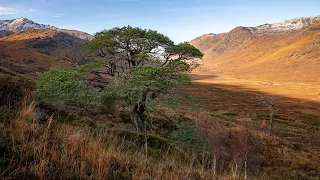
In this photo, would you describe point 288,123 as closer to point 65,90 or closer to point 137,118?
point 137,118

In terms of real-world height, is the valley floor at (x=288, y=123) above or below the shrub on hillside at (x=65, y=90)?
below

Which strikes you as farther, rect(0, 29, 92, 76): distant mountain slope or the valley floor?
rect(0, 29, 92, 76): distant mountain slope

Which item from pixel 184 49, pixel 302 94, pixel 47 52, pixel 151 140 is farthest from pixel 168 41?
pixel 47 52

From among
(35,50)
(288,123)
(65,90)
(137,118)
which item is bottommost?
(288,123)

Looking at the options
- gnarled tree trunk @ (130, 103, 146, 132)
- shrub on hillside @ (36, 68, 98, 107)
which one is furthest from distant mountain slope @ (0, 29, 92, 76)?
gnarled tree trunk @ (130, 103, 146, 132)

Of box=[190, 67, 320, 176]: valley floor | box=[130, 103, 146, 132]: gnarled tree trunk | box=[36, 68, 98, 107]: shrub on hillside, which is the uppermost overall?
box=[36, 68, 98, 107]: shrub on hillside

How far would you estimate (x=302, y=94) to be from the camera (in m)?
74.4

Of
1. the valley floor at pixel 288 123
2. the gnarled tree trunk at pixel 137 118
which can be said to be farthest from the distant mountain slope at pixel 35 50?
the gnarled tree trunk at pixel 137 118

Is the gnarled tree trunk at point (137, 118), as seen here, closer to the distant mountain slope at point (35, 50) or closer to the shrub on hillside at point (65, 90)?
the shrub on hillside at point (65, 90)

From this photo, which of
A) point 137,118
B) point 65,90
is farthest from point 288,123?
point 65,90

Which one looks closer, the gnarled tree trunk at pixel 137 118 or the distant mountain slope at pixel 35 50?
the gnarled tree trunk at pixel 137 118

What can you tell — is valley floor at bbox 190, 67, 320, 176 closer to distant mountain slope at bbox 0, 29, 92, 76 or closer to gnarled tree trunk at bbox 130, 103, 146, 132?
gnarled tree trunk at bbox 130, 103, 146, 132

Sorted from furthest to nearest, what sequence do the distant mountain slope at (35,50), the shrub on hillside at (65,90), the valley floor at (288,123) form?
the distant mountain slope at (35,50) < the valley floor at (288,123) < the shrub on hillside at (65,90)

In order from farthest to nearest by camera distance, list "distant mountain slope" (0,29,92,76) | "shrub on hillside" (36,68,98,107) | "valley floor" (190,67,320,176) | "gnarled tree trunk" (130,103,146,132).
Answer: "distant mountain slope" (0,29,92,76), "valley floor" (190,67,320,176), "gnarled tree trunk" (130,103,146,132), "shrub on hillside" (36,68,98,107)
